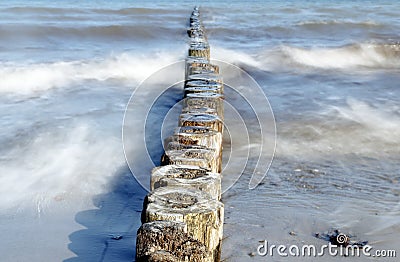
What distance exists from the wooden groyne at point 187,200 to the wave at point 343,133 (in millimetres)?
1667

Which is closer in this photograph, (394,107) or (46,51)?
(394,107)

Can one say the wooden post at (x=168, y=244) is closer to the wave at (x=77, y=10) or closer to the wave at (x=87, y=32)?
the wave at (x=87, y=32)

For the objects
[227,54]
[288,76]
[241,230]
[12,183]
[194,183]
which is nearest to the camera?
[194,183]

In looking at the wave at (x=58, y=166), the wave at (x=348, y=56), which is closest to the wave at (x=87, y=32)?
the wave at (x=348, y=56)

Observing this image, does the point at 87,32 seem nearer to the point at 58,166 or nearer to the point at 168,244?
the point at 58,166

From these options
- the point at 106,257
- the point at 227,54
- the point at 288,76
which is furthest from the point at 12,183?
the point at 227,54

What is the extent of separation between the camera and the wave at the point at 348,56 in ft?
38.3

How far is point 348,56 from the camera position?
12.9m

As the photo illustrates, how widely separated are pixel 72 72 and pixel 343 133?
5.03 meters

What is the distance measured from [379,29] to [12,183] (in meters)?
15.0

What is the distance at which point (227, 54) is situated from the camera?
1237 centimetres

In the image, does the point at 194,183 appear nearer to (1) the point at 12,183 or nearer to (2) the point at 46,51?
(1) the point at 12,183

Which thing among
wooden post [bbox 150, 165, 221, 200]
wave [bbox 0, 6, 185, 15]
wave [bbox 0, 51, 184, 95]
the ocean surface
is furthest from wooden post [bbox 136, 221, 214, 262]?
wave [bbox 0, 6, 185, 15]

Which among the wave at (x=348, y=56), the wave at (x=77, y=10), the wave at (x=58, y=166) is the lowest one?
the wave at (x=58, y=166)
